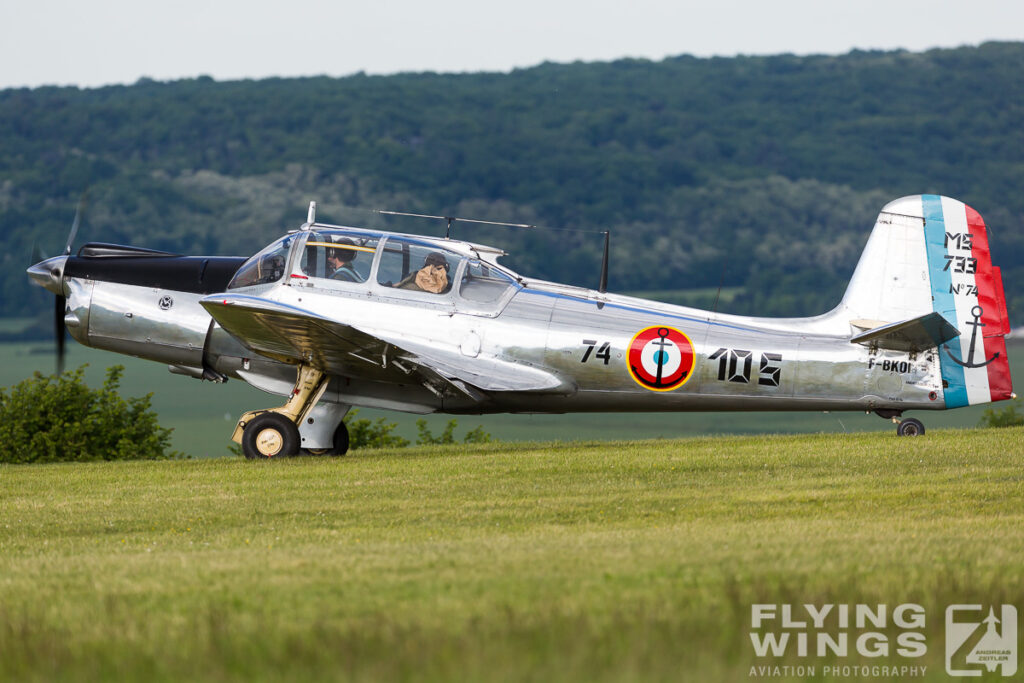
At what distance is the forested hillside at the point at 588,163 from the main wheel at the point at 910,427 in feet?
370

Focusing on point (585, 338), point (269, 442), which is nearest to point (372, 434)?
point (269, 442)

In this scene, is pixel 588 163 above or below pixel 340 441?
above

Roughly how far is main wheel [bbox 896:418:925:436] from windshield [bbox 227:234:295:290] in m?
6.78

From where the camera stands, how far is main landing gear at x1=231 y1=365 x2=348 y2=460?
1362 cm

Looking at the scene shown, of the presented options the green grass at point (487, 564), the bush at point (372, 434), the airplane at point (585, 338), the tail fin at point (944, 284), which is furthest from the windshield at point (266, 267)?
the bush at point (372, 434)


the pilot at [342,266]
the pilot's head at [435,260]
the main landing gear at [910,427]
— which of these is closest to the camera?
the pilot's head at [435,260]

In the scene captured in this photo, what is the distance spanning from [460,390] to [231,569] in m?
7.04

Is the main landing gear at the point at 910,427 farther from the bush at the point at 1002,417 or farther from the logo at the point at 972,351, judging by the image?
the bush at the point at 1002,417

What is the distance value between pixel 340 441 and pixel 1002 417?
11.6 m

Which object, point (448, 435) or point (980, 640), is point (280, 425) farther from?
point (980, 640)

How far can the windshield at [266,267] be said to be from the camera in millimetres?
13555

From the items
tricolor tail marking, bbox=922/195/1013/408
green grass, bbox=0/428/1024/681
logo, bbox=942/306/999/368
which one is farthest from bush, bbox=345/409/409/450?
logo, bbox=942/306/999/368

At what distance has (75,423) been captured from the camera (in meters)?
20.1

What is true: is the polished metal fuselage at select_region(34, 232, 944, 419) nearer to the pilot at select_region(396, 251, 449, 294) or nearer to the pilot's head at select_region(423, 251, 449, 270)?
the pilot at select_region(396, 251, 449, 294)
